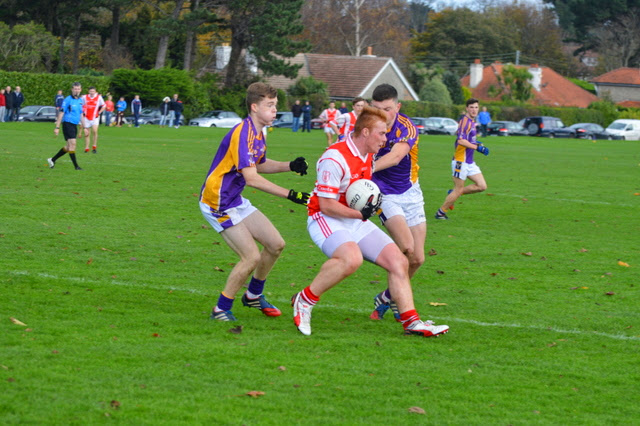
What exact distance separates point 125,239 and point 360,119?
539 cm

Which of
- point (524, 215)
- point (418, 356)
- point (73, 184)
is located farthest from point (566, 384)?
point (73, 184)

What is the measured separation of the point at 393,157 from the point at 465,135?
7.69 metres

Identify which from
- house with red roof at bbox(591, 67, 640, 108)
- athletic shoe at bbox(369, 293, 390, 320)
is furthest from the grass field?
house with red roof at bbox(591, 67, 640, 108)

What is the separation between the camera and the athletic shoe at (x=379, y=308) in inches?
307

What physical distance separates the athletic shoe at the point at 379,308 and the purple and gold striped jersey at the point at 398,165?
3.31 feet

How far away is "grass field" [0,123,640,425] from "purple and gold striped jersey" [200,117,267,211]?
104 centimetres

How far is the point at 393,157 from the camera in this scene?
7852 millimetres

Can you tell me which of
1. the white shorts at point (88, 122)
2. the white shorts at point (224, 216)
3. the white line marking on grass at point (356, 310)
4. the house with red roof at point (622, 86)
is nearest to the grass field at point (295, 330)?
the white line marking on grass at point (356, 310)

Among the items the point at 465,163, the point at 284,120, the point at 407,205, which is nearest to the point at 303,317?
the point at 407,205

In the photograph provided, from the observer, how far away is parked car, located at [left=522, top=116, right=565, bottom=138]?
6238 centimetres

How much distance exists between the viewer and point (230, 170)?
7.25 m

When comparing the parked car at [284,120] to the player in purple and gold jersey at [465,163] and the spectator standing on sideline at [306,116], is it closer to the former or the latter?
the spectator standing on sideline at [306,116]

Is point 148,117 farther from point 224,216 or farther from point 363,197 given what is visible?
point 363,197

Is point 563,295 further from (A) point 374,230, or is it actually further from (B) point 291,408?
(B) point 291,408
